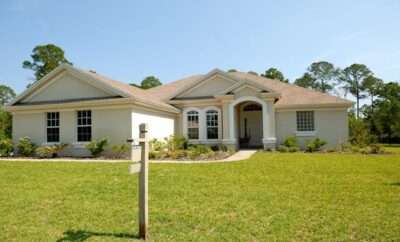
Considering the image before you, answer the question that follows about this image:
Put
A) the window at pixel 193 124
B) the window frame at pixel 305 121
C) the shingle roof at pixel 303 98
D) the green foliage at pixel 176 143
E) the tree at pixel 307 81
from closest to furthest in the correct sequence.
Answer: the green foliage at pixel 176 143
the shingle roof at pixel 303 98
the window frame at pixel 305 121
the window at pixel 193 124
the tree at pixel 307 81

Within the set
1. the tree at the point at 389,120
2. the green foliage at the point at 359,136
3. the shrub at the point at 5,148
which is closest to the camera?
the shrub at the point at 5,148

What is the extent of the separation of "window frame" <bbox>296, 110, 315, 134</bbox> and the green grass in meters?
10.7

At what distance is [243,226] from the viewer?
4961 millimetres

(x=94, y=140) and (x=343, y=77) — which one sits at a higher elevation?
(x=343, y=77)

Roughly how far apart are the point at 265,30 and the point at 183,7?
5003mm

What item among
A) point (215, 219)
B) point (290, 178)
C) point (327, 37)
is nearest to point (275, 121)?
point (327, 37)

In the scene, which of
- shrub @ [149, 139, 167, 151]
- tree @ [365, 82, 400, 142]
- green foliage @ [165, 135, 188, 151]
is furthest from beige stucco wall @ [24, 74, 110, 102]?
tree @ [365, 82, 400, 142]

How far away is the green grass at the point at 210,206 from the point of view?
15.5 feet

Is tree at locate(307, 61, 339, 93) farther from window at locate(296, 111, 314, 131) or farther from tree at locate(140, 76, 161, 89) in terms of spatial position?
window at locate(296, 111, 314, 131)

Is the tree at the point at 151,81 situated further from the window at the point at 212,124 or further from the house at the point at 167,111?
the window at the point at 212,124

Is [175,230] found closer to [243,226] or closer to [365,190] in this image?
[243,226]

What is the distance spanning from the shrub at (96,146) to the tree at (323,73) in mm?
50729

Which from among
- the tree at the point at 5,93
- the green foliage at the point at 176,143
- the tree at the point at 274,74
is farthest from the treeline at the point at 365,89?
the tree at the point at 5,93

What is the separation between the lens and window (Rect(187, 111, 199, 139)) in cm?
2133
